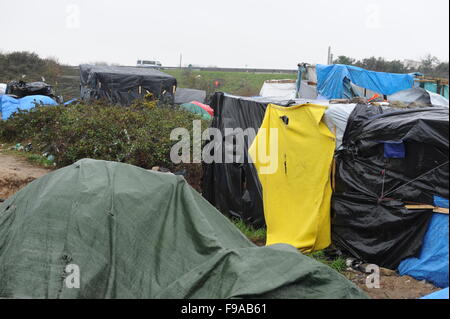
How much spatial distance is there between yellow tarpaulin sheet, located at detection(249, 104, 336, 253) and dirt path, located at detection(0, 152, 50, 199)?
192 inches

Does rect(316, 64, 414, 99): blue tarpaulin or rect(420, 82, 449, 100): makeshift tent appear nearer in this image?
rect(316, 64, 414, 99): blue tarpaulin

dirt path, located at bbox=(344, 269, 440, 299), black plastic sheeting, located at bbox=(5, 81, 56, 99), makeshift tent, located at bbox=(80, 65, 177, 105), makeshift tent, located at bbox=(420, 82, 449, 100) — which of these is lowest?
dirt path, located at bbox=(344, 269, 440, 299)

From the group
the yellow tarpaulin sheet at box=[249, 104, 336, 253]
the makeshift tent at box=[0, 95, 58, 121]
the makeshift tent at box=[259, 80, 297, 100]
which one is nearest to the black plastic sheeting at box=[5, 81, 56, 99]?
the makeshift tent at box=[0, 95, 58, 121]

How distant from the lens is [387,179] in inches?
200

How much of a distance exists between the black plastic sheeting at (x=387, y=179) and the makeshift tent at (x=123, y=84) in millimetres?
12399

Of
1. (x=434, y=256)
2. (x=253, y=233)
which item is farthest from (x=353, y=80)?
(x=434, y=256)

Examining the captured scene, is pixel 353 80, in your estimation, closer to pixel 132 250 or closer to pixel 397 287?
pixel 397 287

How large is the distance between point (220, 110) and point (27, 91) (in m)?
12.5

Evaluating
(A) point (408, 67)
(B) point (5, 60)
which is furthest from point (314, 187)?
(B) point (5, 60)

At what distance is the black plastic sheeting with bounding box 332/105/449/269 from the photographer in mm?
4598

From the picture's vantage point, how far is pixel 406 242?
15.9 feet

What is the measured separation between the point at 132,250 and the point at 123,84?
1478 centimetres

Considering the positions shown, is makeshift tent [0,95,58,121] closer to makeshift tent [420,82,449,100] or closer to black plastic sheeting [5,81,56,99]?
black plastic sheeting [5,81,56,99]

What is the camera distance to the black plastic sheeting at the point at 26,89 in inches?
699
